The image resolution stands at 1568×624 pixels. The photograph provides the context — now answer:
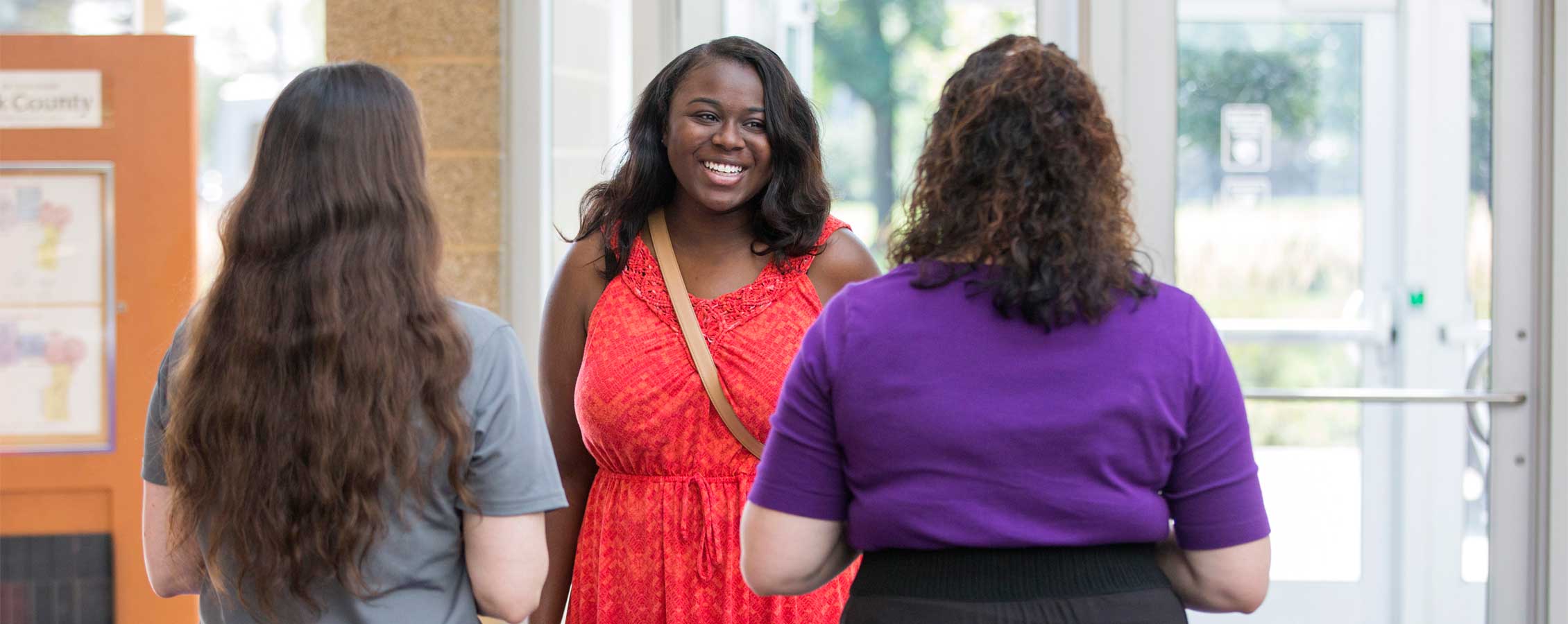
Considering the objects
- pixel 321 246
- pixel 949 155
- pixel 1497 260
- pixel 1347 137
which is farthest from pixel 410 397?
pixel 1347 137

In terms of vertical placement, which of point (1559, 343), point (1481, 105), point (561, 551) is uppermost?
point (1481, 105)

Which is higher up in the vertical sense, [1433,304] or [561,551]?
[1433,304]

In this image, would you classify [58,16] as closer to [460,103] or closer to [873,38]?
[460,103]

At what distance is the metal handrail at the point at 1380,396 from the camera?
9.75ft

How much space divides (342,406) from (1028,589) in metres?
0.78

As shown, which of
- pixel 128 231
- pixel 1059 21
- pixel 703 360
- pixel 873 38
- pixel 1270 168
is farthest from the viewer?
pixel 873 38

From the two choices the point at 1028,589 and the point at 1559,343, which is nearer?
the point at 1028,589

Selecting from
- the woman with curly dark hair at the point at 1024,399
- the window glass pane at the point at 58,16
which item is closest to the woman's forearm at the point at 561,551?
the woman with curly dark hair at the point at 1024,399

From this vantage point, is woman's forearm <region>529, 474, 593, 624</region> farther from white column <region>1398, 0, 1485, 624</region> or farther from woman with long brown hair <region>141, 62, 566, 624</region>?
white column <region>1398, 0, 1485, 624</region>

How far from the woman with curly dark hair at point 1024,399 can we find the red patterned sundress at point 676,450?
0.60 m

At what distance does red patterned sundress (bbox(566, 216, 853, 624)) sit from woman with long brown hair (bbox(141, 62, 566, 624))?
1.67 ft

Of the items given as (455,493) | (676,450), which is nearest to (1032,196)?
(455,493)

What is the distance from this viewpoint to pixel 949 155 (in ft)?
4.83

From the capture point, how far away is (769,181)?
2.19m
